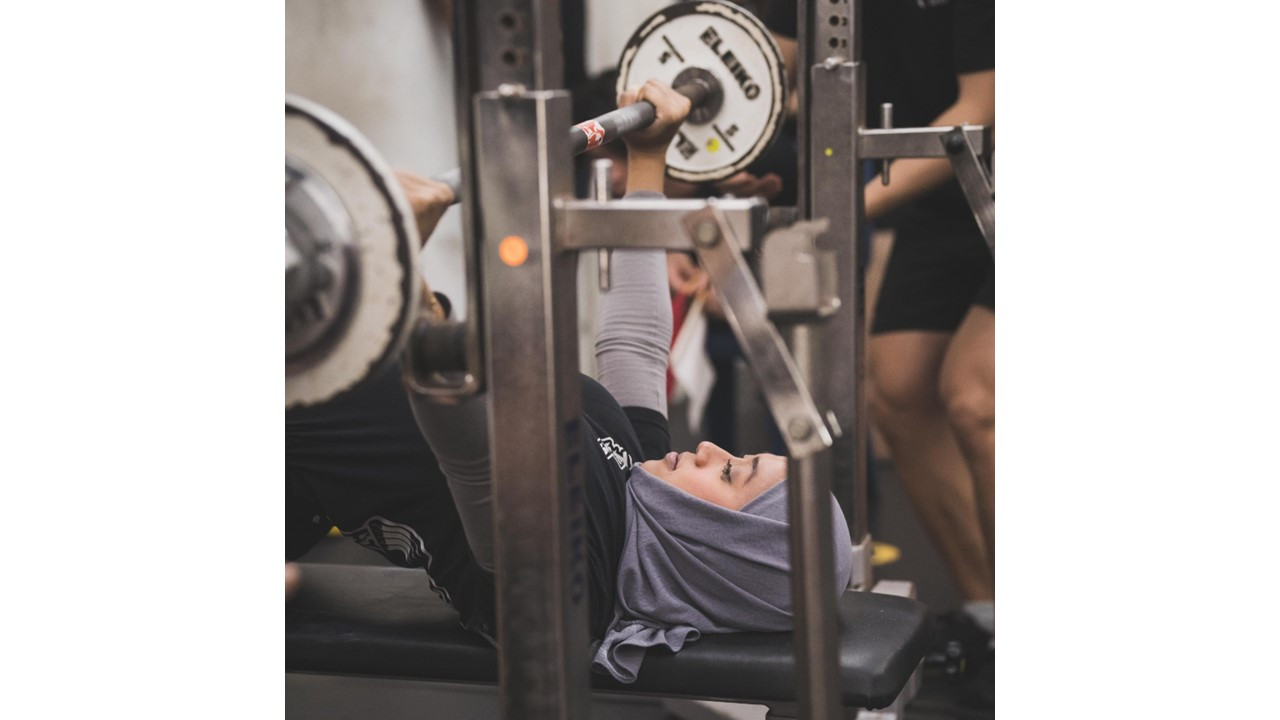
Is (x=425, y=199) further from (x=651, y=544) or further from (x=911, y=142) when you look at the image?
(x=911, y=142)

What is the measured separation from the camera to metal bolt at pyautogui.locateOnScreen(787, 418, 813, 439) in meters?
0.85

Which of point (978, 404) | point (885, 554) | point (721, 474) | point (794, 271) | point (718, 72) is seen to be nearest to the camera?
point (794, 271)

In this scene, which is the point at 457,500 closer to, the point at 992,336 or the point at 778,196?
the point at 992,336

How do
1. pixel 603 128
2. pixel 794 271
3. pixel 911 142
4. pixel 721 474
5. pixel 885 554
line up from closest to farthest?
pixel 794 271
pixel 603 128
pixel 721 474
pixel 911 142
pixel 885 554

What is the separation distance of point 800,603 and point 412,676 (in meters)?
0.67

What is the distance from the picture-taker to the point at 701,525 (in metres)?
1.42

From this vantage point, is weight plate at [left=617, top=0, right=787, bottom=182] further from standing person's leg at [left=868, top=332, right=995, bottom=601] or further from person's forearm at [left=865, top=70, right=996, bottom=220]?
standing person's leg at [left=868, top=332, right=995, bottom=601]

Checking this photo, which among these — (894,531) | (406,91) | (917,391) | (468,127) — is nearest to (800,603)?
(468,127)

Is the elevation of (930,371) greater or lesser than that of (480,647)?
greater

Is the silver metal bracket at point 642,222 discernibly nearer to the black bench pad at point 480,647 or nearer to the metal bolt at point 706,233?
the metal bolt at point 706,233

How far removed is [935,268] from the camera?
2420 millimetres

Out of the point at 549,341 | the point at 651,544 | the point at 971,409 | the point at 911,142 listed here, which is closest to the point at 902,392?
the point at 971,409

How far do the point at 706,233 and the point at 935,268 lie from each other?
1.65 meters

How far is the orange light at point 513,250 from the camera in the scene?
0.91 meters
